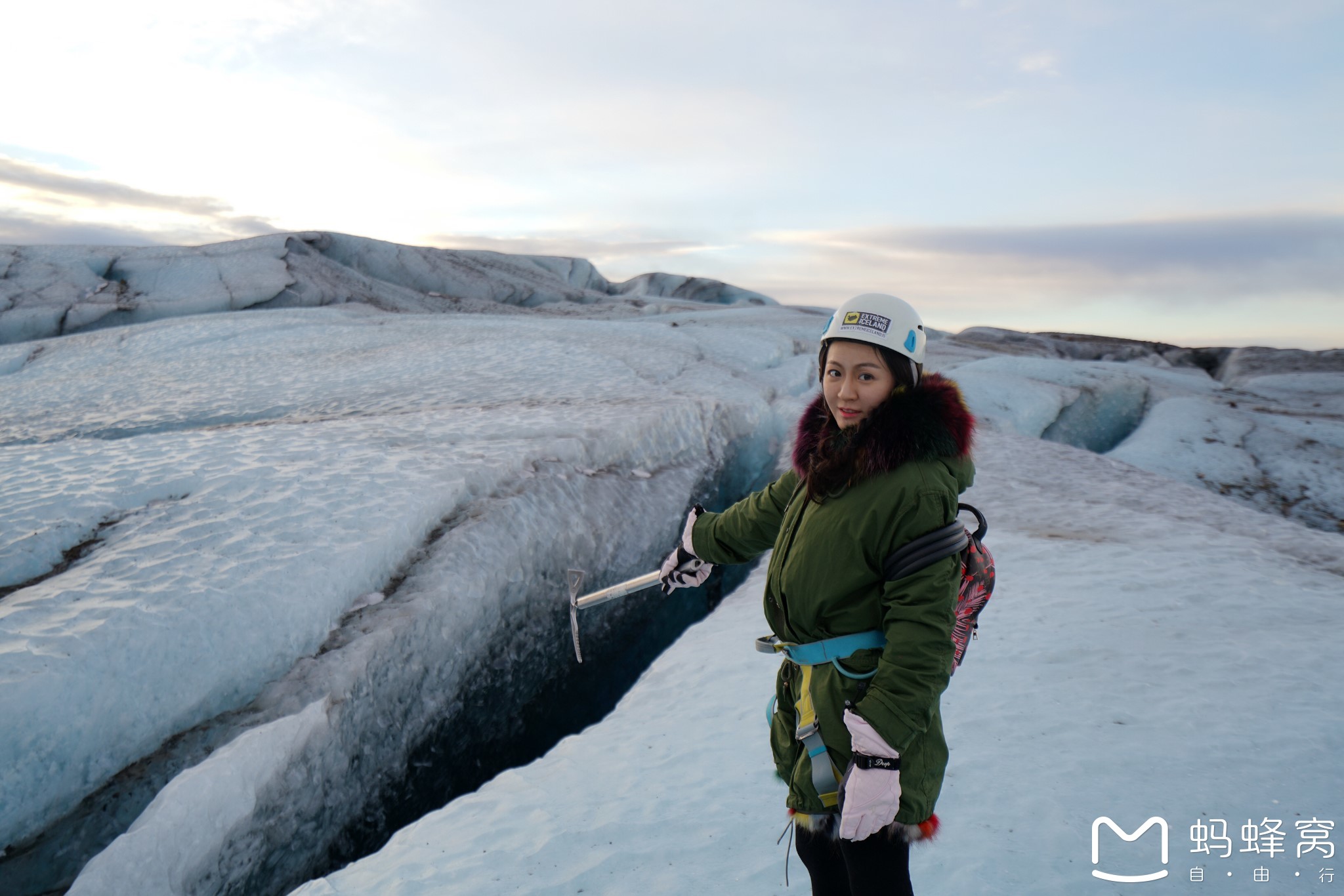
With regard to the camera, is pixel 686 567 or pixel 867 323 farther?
pixel 686 567

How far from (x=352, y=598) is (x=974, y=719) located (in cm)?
290

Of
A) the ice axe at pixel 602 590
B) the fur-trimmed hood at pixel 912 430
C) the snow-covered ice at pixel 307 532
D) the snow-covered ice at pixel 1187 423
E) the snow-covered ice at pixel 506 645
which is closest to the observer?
the fur-trimmed hood at pixel 912 430

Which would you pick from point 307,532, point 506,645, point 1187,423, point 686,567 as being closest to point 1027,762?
A: point 686,567

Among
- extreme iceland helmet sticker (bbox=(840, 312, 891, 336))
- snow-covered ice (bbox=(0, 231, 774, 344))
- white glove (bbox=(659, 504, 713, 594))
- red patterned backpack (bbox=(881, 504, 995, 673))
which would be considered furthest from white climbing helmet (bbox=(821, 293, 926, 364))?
snow-covered ice (bbox=(0, 231, 774, 344))

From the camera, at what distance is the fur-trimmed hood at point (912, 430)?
5.39 ft

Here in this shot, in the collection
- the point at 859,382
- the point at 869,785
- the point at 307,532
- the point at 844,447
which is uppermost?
the point at 859,382

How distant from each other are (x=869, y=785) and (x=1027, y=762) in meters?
1.87

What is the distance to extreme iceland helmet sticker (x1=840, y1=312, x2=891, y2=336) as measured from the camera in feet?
5.71

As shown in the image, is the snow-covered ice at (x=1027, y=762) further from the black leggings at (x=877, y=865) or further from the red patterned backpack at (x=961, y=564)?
the red patterned backpack at (x=961, y=564)

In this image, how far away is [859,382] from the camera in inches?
69.4

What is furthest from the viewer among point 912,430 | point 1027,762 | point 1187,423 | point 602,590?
point 1187,423

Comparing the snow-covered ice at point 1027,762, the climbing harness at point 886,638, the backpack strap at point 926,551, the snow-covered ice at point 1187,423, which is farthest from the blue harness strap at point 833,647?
the snow-covered ice at point 1187,423

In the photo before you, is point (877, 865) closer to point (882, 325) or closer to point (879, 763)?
point (879, 763)

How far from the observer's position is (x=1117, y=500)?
6570mm
